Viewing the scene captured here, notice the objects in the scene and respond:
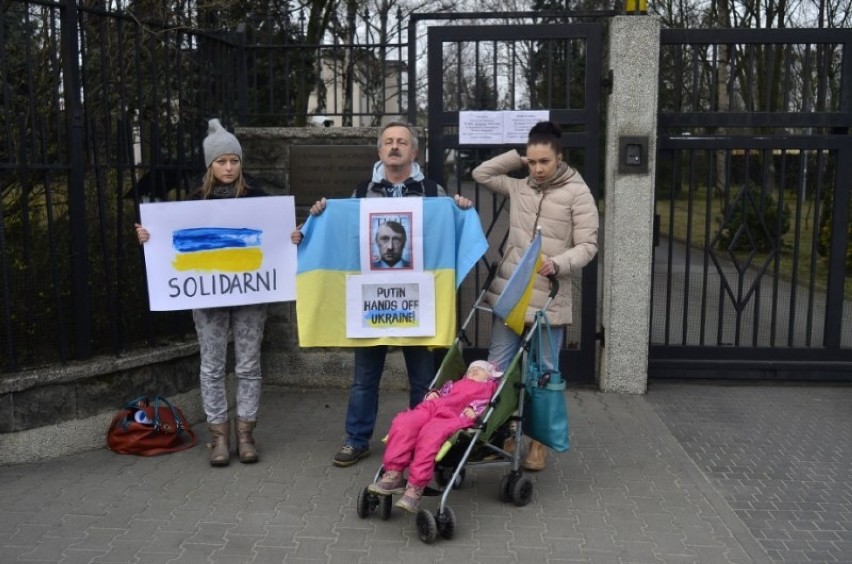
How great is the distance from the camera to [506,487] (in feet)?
16.0

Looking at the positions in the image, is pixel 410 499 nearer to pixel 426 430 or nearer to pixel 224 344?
pixel 426 430


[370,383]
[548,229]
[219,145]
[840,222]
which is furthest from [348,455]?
[840,222]

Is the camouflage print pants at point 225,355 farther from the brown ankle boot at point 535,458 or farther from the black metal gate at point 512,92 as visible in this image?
the black metal gate at point 512,92

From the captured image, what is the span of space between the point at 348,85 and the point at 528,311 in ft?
10.9

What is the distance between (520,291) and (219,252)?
186cm

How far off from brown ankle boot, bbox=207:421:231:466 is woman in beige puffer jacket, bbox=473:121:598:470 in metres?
1.66

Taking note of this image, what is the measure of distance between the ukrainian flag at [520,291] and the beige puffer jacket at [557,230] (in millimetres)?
204

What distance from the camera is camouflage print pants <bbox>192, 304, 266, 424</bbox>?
217 inches

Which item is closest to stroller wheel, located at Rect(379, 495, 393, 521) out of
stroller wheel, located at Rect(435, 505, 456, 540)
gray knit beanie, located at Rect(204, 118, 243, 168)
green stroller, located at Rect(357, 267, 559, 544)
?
green stroller, located at Rect(357, 267, 559, 544)

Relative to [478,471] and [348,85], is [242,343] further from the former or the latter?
[348,85]

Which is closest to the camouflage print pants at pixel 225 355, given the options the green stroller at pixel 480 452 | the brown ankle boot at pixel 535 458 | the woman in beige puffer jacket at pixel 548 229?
the green stroller at pixel 480 452

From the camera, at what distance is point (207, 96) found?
6.96 meters

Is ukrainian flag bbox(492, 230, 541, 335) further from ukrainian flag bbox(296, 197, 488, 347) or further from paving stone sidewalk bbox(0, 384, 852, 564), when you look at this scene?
paving stone sidewalk bbox(0, 384, 852, 564)

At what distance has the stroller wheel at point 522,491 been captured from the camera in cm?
482
